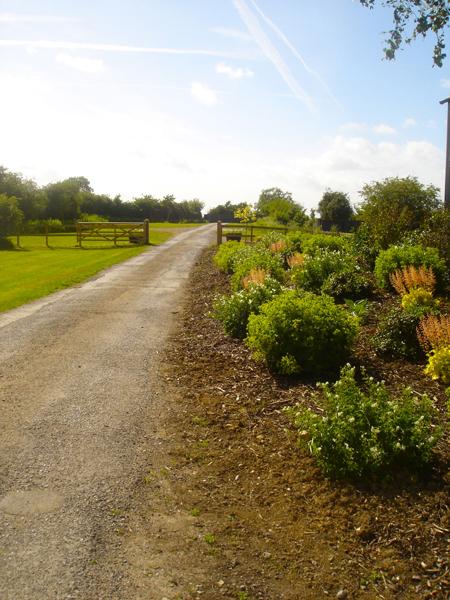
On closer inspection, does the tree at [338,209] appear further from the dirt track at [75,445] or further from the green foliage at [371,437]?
the green foliage at [371,437]

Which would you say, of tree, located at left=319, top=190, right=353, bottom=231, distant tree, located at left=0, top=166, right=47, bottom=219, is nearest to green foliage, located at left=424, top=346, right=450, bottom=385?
distant tree, located at left=0, top=166, right=47, bottom=219

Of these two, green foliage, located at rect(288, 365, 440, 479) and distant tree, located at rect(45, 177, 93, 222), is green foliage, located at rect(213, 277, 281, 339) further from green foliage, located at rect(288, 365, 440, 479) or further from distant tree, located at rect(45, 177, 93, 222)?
distant tree, located at rect(45, 177, 93, 222)

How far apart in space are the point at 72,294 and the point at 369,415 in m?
11.1

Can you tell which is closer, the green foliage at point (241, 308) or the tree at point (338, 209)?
the green foliage at point (241, 308)

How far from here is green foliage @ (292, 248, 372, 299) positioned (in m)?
10.8

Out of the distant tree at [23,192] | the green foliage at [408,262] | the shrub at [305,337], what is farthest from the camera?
the distant tree at [23,192]

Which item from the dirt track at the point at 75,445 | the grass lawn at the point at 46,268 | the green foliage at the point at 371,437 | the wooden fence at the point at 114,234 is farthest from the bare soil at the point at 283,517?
the wooden fence at the point at 114,234

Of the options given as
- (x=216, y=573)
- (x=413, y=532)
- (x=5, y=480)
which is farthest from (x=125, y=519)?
(x=413, y=532)

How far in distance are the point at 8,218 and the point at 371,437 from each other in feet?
118

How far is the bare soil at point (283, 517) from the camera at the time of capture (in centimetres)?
335

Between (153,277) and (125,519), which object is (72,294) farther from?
(125,519)

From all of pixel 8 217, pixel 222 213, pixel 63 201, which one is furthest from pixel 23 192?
pixel 222 213

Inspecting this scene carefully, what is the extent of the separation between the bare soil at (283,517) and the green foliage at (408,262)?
4.99 m

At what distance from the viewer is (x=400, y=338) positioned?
733cm
